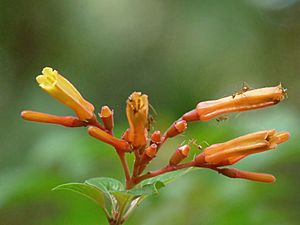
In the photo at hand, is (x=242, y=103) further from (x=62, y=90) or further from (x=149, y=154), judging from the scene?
(x=62, y=90)

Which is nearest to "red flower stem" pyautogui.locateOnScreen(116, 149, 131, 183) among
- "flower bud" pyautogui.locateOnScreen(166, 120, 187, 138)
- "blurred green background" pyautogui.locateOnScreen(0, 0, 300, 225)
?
"flower bud" pyautogui.locateOnScreen(166, 120, 187, 138)

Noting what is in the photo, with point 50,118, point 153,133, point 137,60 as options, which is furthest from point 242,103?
point 137,60

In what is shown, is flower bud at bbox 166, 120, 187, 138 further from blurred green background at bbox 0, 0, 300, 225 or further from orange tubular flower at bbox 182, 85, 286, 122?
blurred green background at bbox 0, 0, 300, 225

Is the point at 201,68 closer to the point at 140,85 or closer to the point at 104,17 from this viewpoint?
the point at 140,85

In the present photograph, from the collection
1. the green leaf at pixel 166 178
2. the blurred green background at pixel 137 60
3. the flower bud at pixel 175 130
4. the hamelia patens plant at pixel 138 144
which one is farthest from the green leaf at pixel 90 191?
the blurred green background at pixel 137 60

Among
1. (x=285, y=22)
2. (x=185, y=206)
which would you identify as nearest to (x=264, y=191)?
(x=185, y=206)

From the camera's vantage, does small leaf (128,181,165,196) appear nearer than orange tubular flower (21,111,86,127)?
Yes

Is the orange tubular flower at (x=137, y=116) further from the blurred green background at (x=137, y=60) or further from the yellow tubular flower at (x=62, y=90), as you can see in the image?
the blurred green background at (x=137, y=60)
